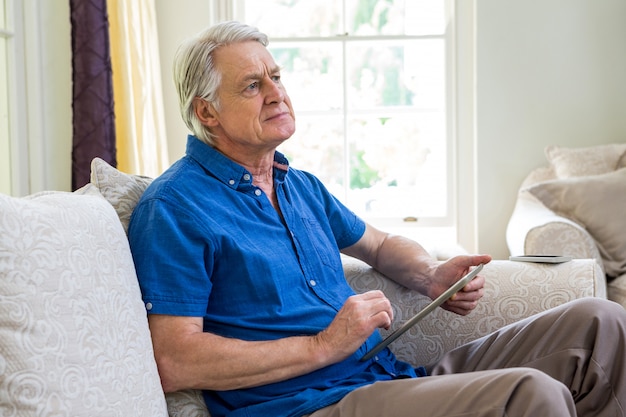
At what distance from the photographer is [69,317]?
116 centimetres

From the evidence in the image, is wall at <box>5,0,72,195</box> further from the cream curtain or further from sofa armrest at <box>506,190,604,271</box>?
sofa armrest at <box>506,190,604,271</box>

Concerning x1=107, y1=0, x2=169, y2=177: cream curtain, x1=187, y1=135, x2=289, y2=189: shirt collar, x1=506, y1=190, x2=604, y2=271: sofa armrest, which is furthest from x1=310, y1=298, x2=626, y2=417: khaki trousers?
x1=107, y1=0, x2=169, y2=177: cream curtain

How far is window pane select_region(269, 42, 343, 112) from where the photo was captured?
401 centimetres

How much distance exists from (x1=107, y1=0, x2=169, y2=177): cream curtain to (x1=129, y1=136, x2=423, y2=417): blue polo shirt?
151 cm

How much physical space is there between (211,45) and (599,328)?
97 cm

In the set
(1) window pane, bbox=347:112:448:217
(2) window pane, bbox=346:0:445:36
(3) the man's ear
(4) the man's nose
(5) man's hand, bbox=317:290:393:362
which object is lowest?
(5) man's hand, bbox=317:290:393:362

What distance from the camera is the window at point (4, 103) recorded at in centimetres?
271

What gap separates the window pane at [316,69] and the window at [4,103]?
152 cm

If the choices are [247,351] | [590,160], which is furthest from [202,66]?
[590,160]

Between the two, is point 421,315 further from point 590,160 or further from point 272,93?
point 590,160

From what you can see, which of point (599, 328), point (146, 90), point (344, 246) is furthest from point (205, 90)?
point (146, 90)

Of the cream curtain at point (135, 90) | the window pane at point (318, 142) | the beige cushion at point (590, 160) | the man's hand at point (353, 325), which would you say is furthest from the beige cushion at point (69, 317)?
the window pane at point (318, 142)

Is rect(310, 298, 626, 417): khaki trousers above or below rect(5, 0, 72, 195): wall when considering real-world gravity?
below

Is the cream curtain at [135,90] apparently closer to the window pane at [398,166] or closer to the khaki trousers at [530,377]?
the window pane at [398,166]
